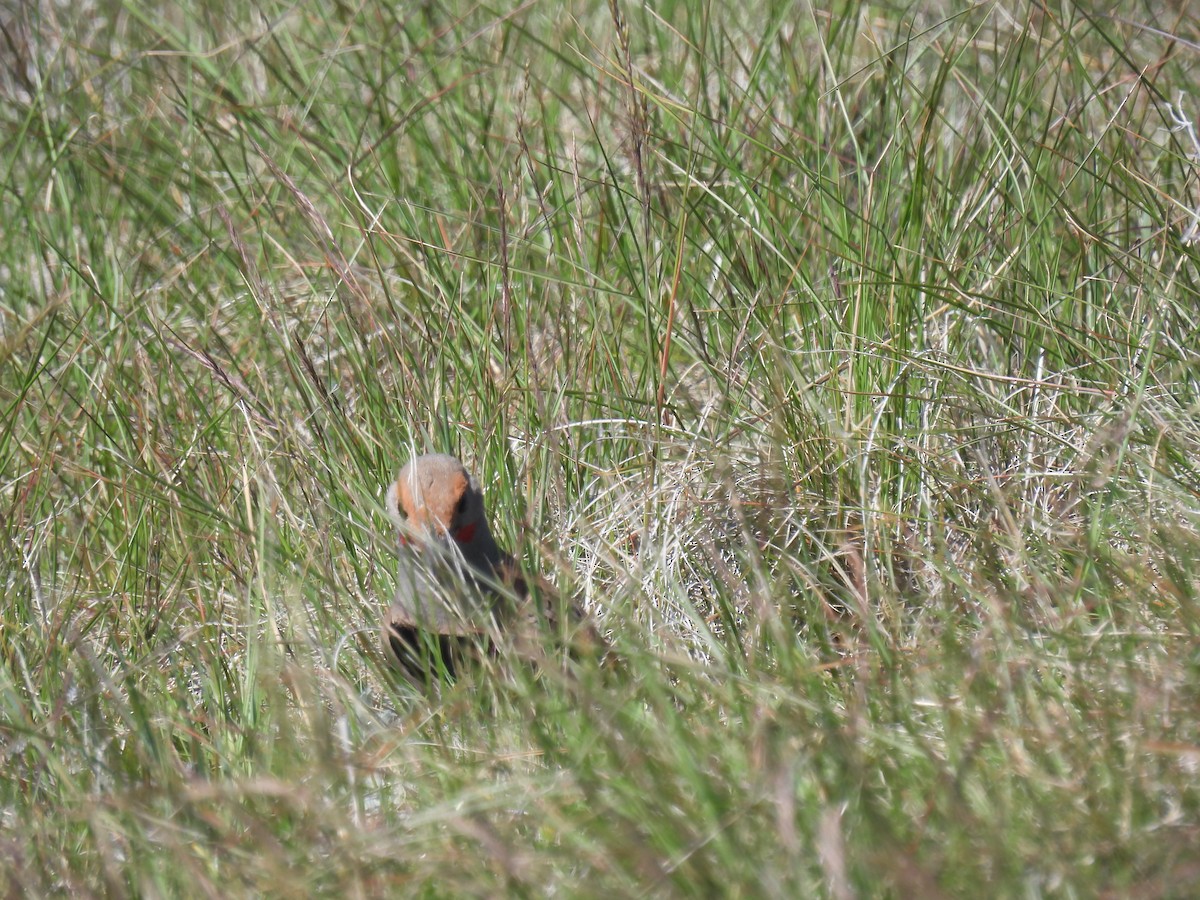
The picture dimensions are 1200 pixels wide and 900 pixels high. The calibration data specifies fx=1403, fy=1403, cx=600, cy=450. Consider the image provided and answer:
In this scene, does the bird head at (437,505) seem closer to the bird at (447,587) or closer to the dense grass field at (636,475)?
the bird at (447,587)

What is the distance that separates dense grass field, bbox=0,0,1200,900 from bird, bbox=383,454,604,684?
0.10 meters

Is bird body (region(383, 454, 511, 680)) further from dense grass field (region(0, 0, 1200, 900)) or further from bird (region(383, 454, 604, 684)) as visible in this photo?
dense grass field (region(0, 0, 1200, 900))

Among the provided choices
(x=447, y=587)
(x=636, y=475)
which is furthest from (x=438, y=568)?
(x=636, y=475)

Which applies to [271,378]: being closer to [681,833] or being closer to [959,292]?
[959,292]

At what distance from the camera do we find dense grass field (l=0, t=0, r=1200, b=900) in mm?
2094

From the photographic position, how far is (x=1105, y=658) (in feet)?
8.15

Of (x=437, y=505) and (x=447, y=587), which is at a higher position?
(x=437, y=505)

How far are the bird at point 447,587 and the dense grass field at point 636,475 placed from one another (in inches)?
4.0

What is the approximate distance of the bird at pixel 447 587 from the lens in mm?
2828

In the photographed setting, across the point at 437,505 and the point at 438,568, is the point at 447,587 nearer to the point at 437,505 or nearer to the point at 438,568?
the point at 438,568

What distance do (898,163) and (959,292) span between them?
0.69 m

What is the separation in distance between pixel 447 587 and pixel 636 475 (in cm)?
71

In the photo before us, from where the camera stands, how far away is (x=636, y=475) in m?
3.47

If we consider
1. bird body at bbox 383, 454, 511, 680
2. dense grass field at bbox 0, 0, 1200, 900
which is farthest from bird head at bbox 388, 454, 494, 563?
dense grass field at bbox 0, 0, 1200, 900
